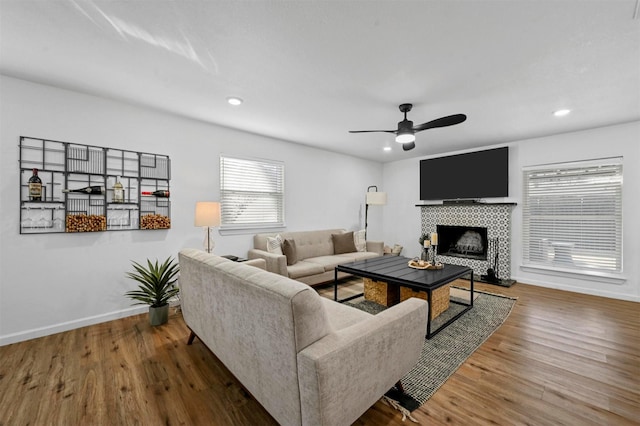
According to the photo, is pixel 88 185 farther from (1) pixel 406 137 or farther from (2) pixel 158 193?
(1) pixel 406 137

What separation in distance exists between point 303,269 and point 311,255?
0.79 metres

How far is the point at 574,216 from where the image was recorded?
4.18m

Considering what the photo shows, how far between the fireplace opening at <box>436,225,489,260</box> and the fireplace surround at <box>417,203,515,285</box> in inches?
1.7

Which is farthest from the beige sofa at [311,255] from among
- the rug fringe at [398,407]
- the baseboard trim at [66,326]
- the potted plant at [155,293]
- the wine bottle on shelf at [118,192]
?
the rug fringe at [398,407]

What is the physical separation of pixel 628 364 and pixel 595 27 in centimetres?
258

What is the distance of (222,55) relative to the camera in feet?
7.02

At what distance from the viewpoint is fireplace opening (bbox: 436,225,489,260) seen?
516cm

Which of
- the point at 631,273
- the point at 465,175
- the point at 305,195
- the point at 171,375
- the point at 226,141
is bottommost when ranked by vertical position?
the point at 171,375

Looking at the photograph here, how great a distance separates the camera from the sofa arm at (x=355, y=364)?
1109mm

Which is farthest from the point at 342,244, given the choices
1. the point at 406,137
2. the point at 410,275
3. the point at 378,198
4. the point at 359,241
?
the point at 406,137

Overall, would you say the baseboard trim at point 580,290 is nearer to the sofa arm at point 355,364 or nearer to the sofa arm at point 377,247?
the sofa arm at point 377,247

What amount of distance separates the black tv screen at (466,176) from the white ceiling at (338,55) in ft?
4.82

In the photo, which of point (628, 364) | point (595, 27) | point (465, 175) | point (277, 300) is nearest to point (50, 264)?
point (277, 300)

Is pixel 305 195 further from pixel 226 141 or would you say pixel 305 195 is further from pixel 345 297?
pixel 345 297
